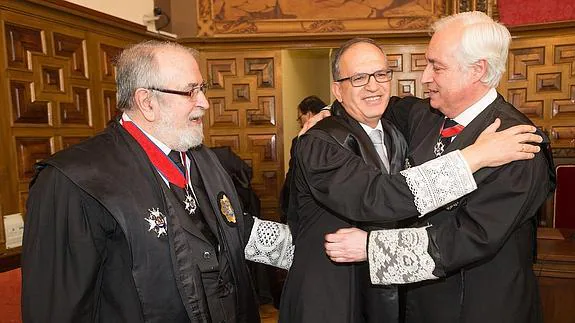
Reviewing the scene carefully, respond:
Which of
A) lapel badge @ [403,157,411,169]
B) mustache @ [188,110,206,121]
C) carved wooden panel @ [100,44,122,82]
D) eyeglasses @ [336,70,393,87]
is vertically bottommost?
lapel badge @ [403,157,411,169]

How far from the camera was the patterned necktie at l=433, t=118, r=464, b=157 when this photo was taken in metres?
1.75

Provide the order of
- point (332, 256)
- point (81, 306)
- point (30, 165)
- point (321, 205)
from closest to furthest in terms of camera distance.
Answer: point (81, 306)
point (332, 256)
point (321, 205)
point (30, 165)

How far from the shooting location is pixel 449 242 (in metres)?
1.50

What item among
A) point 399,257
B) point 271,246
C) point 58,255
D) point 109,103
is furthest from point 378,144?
point 109,103

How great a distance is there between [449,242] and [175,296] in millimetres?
862

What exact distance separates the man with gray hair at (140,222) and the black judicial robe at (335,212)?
0.24 m

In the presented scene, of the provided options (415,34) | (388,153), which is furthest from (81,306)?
(415,34)

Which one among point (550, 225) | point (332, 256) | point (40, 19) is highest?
point (40, 19)

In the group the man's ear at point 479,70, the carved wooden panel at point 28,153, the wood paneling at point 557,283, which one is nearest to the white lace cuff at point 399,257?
the man's ear at point 479,70

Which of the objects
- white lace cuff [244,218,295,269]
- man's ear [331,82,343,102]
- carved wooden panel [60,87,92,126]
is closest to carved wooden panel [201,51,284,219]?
carved wooden panel [60,87,92,126]

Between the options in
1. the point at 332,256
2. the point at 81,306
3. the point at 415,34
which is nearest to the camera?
the point at 81,306

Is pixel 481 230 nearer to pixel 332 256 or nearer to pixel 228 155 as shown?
pixel 332 256

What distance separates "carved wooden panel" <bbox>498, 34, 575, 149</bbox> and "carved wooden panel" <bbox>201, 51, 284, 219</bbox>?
2.32 metres

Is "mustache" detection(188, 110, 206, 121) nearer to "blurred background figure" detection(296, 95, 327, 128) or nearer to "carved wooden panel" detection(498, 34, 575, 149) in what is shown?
"blurred background figure" detection(296, 95, 327, 128)
